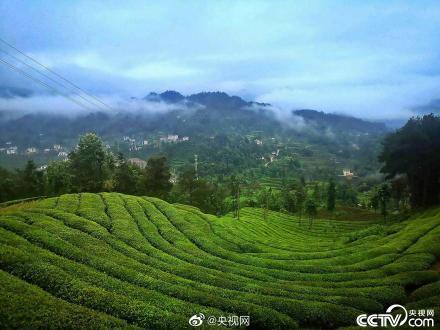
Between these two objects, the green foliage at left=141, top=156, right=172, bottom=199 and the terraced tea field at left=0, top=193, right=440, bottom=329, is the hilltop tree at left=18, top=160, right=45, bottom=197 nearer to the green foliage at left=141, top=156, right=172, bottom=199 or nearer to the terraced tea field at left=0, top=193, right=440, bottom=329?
the green foliage at left=141, top=156, right=172, bottom=199

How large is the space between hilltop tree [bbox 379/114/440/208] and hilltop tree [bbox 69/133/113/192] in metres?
55.5

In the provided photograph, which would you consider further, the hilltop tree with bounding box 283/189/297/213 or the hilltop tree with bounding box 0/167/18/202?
the hilltop tree with bounding box 283/189/297/213

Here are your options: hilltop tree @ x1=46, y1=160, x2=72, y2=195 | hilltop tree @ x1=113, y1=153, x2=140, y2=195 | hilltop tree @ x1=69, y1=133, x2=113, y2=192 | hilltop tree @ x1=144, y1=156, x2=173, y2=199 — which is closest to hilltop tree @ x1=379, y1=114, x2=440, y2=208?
hilltop tree @ x1=144, y1=156, x2=173, y2=199

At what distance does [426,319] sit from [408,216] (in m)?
54.9

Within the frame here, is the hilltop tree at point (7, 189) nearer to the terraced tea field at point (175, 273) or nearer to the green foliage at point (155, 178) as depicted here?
the green foliage at point (155, 178)

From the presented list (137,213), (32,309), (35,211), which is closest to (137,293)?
(32,309)

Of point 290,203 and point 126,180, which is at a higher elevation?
point 126,180

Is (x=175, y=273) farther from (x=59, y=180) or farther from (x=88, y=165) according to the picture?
(x=88, y=165)

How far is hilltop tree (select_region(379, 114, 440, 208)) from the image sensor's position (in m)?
70.4

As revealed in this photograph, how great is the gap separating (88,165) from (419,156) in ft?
203

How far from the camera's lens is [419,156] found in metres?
70.8

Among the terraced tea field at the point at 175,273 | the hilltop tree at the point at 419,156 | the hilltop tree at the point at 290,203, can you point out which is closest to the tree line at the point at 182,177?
the hilltop tree at the point at 419,156

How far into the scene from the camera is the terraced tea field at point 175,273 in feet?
71.6

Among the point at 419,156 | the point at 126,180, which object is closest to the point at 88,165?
the point at 126,180
